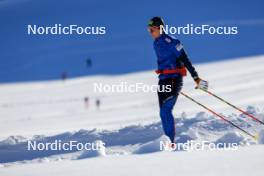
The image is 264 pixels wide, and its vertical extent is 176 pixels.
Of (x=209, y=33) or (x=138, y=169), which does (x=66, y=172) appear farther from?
(x=209, y=33)

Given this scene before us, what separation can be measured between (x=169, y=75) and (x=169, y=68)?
0.08 metres

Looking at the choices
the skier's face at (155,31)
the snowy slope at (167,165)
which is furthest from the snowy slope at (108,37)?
the snowy slope at (167,165)

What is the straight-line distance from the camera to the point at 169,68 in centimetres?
716

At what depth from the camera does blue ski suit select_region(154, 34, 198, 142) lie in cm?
707

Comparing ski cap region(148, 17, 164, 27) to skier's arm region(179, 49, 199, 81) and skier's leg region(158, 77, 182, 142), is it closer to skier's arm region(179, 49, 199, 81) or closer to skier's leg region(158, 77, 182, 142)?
skier's arm region(179, 49, 199, 81)

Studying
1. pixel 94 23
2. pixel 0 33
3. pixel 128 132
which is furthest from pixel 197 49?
pixel 128 132

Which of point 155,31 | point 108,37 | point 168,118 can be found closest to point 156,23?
point 155,31

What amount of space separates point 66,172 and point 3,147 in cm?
463

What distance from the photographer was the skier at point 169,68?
707 cm

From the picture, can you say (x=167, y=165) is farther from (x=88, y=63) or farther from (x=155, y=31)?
(x=88, y=63)

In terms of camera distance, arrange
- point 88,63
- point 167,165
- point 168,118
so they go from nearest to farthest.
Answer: point 167,165, point 168,118, point 88,63

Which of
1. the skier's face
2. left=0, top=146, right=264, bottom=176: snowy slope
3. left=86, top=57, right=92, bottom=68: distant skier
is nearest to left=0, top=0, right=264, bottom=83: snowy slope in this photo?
left=86, top=57, right=92, bottom=68: distant skier

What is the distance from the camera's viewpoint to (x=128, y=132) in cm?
942

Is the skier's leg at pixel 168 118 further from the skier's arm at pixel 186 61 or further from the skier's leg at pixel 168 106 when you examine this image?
the skier's arm at pixel 186 61
